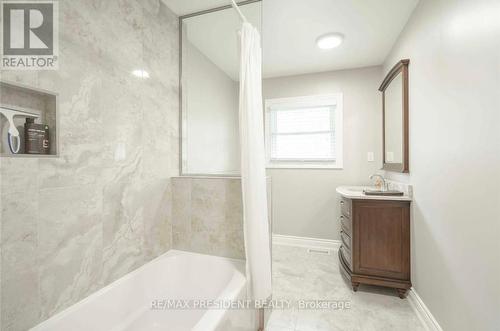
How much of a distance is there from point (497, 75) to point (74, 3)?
6.86 ft

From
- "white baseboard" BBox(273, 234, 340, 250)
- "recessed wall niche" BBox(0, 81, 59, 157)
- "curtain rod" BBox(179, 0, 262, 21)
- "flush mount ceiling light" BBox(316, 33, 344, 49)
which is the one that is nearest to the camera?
"recessed wall niche" BBox(0, 81, 59, 157)

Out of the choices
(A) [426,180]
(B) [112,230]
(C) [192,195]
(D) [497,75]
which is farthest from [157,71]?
(A) [426,180]

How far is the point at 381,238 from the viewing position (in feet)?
6.36

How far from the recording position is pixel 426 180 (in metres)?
1.64

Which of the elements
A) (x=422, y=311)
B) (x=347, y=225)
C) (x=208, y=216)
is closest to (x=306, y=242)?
(x=347, y=225)

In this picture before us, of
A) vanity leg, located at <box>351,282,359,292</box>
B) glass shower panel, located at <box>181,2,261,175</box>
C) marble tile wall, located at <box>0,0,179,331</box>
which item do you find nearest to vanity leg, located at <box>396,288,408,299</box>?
vanity leg, located at <box>351,282,359,292</box>

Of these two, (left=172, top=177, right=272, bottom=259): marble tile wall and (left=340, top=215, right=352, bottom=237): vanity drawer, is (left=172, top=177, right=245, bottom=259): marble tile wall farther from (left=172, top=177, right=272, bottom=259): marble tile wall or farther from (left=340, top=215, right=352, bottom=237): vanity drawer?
(left=340, top=215, right=352, bottom=237): vanity drawer

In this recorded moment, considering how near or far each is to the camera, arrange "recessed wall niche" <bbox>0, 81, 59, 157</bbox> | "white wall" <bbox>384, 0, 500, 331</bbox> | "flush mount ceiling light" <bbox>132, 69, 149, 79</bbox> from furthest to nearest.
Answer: "flush mount ceiling light" <bbox>132, 69, 149, 79</bbox> → "white wall" <bbox>384, 0, 500, 331</bbox> → "recessed wall niche" <bbox>0, 81, 59, 157</bbox>

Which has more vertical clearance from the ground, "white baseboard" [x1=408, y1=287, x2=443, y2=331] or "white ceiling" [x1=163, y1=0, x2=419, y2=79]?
"white ceiling" [x1=163, y1=0, x2=419, y2=79]

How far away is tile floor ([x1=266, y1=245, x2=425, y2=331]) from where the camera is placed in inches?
62.4

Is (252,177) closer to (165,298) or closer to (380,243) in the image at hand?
(165,298)

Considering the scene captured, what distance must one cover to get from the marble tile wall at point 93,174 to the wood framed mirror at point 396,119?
2143 mm

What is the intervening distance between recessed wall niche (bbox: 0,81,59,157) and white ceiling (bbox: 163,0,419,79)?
124cm

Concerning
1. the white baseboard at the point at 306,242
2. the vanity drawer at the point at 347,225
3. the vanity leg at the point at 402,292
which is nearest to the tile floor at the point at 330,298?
the vanity leg at the point at 402,292
